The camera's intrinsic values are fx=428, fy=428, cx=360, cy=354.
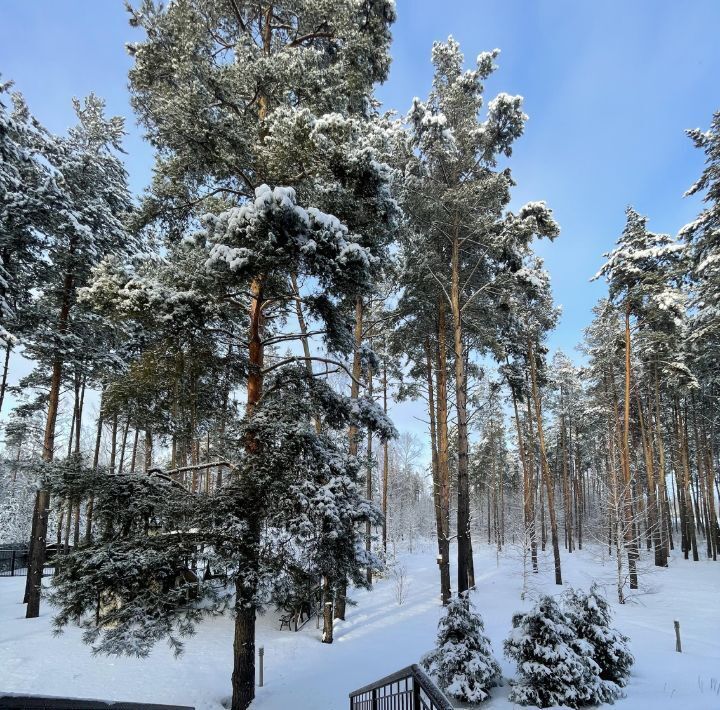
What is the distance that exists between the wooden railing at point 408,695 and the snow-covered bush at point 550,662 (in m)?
2.96

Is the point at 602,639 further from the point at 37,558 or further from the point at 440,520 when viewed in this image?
the point at 37,558

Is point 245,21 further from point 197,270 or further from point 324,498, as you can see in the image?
point 324,498

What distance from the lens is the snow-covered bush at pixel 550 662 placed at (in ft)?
22.8

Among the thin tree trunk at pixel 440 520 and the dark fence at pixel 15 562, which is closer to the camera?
the thin tree trunk at pixel 440 520

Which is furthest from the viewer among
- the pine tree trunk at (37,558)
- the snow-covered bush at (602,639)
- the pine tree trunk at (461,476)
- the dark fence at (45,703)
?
the pine tree trunk at (37,558)

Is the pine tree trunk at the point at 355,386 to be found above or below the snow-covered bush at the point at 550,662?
above

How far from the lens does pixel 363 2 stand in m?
7.73

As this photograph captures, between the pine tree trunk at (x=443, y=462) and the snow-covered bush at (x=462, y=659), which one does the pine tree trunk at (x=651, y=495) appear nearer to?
the pine tree trunk at (x=443, y=462)

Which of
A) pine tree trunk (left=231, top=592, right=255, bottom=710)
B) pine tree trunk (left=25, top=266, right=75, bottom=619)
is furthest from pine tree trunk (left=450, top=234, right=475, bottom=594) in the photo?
pine tree trunk (left=25, top=266, right=75, bottom=619)

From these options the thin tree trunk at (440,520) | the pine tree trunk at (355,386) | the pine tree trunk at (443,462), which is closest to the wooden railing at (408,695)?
the pine tree trunk at (355,386)

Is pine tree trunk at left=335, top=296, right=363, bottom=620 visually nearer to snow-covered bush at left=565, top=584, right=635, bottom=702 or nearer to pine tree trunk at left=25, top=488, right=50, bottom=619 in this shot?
snow-covered bush at left=565, top=584, right=635, bottom=702

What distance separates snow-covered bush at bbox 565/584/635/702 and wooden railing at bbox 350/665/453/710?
4.43 metres

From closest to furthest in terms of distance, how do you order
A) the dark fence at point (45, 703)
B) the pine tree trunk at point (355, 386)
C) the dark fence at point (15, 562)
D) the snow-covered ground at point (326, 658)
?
the dark fence at point (45, 703) → the snow-covered ground at point (326, 658) → the pine tree trunk at point (355, 386) → the dark fence at point (15, 562)

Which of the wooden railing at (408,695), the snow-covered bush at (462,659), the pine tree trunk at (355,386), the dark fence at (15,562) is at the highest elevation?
the pine tree trunk at (355,386)
